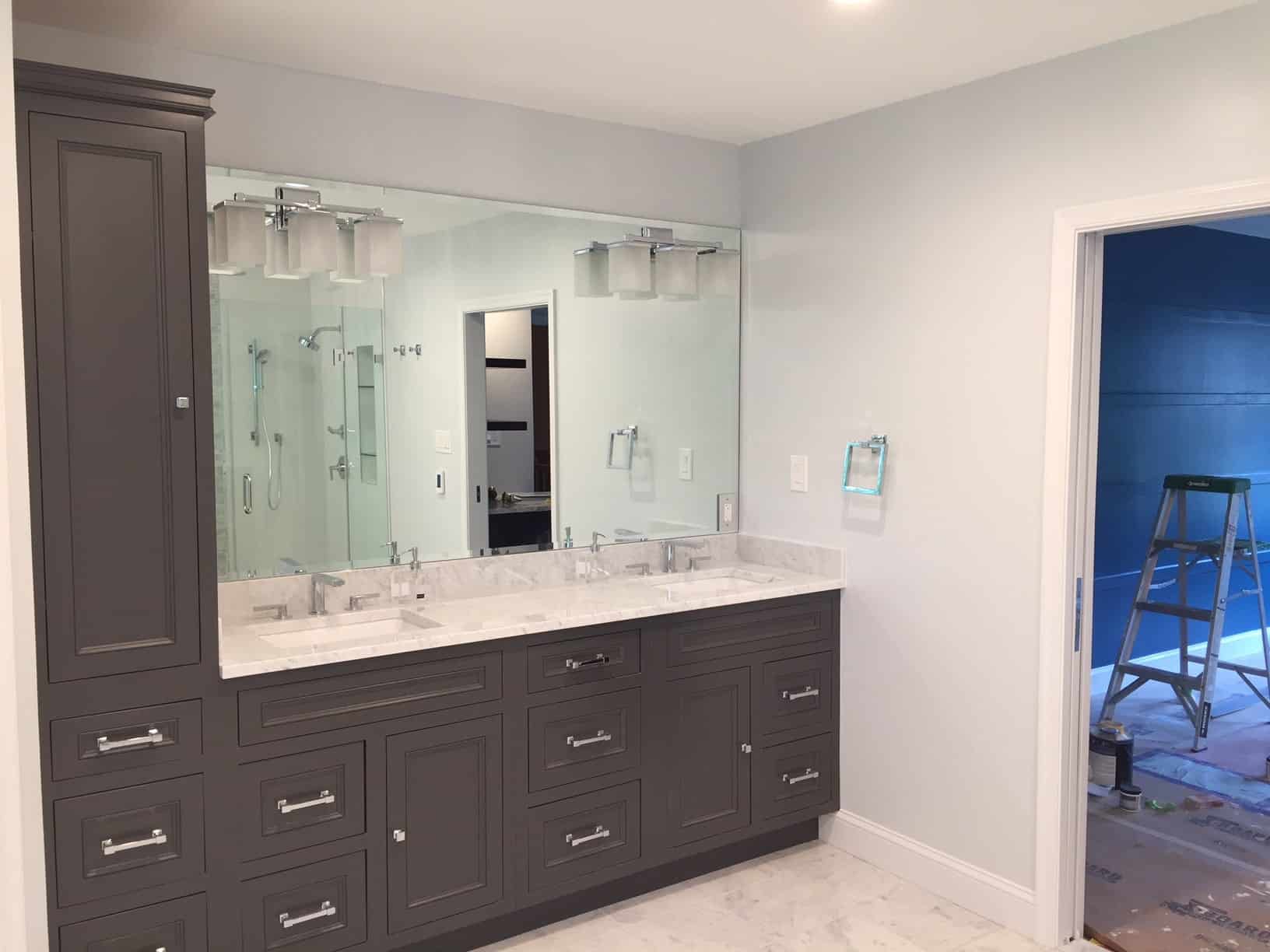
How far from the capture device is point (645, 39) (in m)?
2.69

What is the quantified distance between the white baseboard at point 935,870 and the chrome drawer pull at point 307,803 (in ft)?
5.89

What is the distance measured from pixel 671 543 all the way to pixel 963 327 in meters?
1.26

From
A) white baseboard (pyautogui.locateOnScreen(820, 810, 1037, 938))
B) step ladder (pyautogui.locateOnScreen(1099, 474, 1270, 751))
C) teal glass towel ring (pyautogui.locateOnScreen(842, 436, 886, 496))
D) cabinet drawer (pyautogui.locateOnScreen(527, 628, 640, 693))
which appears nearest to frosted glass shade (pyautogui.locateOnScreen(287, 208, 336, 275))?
cabinet drawer (pyautogui.locateOnScreen(527, 628, 640, 693))

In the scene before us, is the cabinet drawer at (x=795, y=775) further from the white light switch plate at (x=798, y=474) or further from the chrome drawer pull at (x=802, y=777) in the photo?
the white light switch plate at (x=798, y=474)

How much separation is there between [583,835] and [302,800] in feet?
2.77

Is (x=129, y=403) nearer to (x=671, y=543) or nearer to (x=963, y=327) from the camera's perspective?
(x=671, y=543)

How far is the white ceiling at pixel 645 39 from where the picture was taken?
248cm

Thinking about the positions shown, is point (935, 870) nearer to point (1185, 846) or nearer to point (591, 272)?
point (1185, 846)

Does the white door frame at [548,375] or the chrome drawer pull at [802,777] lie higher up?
the white door frame at [548,375]

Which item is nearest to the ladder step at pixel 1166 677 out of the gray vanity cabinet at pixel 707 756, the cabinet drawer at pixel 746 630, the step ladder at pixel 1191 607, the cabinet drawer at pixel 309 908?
the step ladder at pixel 1191 607

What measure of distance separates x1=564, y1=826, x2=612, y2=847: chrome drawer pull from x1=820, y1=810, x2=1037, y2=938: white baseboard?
94 cm

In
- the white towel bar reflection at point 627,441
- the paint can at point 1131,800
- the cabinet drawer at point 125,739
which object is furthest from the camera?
the paint can at point 1131,800

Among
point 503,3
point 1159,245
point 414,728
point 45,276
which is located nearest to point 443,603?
point 414,728

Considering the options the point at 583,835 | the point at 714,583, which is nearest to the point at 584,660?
the point at 583,835
